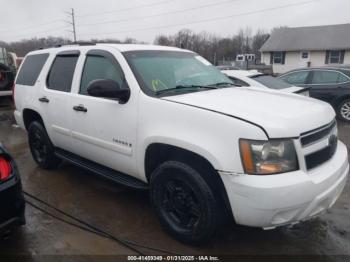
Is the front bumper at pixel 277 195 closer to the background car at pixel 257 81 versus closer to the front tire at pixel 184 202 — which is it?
the front tire at pixel 184 202

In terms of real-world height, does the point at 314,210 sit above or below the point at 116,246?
above

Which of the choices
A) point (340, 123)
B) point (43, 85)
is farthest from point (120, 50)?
point (340, 123)

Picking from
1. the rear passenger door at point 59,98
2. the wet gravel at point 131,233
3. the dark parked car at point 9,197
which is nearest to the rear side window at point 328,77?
the wet gravel at point 131,233

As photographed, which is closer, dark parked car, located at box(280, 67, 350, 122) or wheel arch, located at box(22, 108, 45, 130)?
wheel arch, located at box(22, 108, 45, 130)

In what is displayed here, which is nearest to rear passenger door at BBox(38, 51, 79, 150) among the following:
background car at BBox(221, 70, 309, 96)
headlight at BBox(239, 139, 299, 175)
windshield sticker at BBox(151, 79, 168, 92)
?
windshield sticker at BBox(151, 79, 168, 92)

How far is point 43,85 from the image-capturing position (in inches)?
187

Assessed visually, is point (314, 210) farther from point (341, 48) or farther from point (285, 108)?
point (341, 48)

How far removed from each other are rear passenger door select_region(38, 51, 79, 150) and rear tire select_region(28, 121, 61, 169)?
0.67ft

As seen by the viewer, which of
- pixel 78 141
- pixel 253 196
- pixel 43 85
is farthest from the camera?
pixel 43 85

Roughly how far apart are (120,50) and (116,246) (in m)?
2.11

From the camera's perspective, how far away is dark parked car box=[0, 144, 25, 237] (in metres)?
2.66

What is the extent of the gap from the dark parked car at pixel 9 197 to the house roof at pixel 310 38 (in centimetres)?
3808

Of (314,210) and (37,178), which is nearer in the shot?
(314,210)

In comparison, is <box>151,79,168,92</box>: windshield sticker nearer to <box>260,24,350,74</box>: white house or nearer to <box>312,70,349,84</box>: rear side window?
<box>312,70,349,84</box>: rear side window
